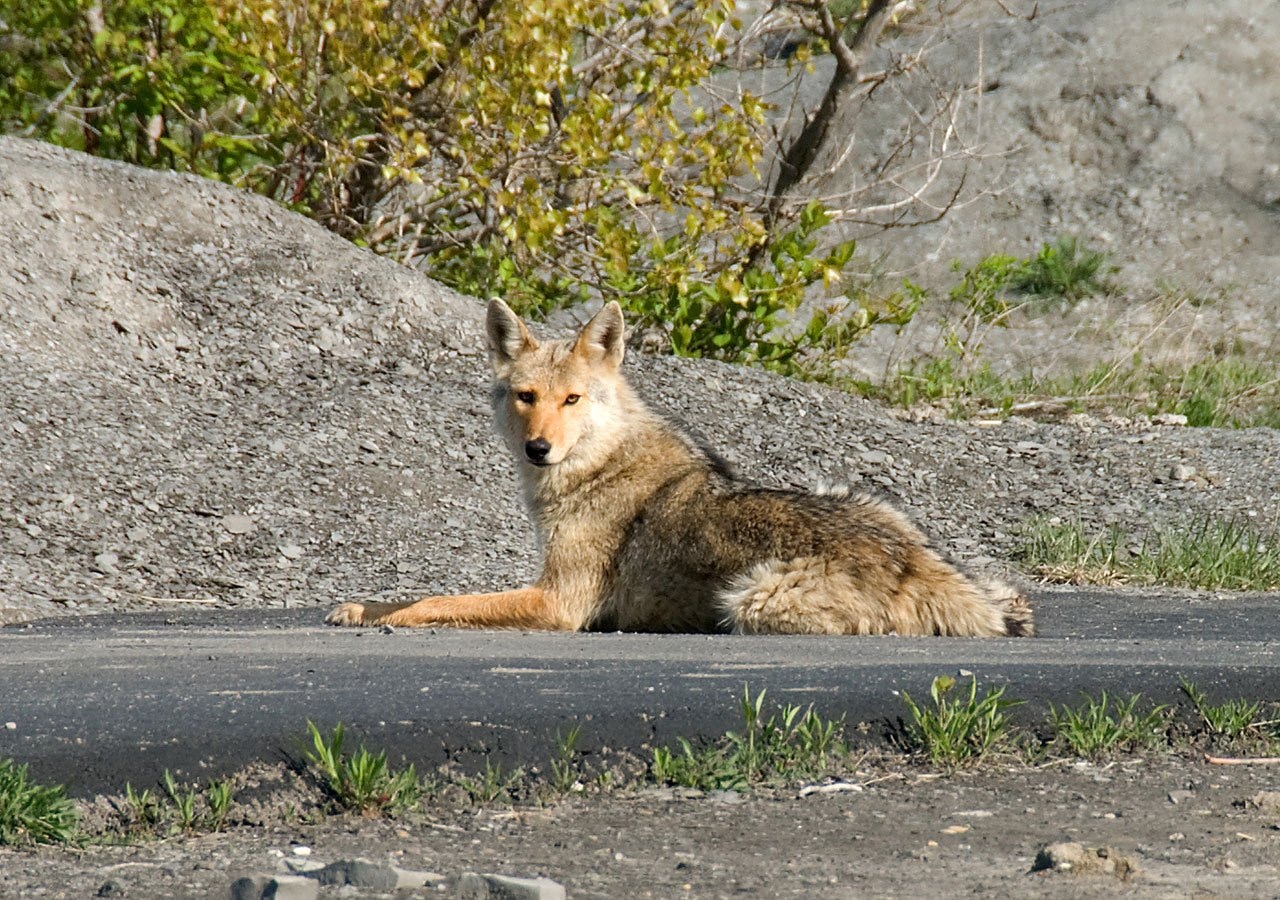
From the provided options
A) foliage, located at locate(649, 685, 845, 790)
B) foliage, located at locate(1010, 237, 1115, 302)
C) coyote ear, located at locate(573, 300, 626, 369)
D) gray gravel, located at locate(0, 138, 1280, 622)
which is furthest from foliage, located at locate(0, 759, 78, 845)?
foliage, located at locate(1010, 237, 1115, 302)

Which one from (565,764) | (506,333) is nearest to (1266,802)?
(565,764)

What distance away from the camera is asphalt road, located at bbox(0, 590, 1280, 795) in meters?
4.62

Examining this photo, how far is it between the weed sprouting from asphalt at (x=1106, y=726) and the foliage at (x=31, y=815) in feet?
9.57

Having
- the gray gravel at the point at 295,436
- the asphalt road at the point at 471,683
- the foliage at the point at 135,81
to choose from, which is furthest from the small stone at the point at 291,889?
the foliage at the point at 135,81

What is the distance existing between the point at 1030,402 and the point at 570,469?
Answer: 787 centimetres

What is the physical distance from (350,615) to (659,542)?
1.58 meters

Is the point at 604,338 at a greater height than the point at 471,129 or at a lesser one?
lesser

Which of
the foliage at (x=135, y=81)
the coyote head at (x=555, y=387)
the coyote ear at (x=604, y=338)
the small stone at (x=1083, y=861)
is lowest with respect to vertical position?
the small stone at (x=1083, y=861)

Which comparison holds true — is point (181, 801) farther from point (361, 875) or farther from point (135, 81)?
point (135, 81)

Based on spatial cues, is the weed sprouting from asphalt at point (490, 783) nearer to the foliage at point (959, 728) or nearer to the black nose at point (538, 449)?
the foliage at point (959, 728)

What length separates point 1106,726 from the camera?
4789mm

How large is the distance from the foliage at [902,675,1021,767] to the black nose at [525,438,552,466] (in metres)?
3.26

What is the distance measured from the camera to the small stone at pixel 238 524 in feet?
32.5

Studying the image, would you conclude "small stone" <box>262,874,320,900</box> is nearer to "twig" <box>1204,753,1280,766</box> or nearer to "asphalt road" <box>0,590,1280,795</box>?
"asphalt road" <box>0,590,1280,795</box>
